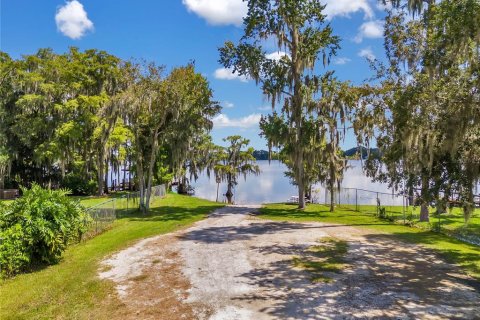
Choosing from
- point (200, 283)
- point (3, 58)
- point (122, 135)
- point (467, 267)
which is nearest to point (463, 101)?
point (467, 267)

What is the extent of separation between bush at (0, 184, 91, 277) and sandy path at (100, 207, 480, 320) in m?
1.69

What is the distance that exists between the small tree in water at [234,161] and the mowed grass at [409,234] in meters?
21.1

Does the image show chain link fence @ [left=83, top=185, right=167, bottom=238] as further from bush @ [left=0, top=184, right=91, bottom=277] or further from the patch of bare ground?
the patch of bare ground

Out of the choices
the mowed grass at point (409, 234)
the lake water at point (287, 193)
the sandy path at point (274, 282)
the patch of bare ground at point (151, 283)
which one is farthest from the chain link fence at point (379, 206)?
the patch of bare ground at point (151, 283)

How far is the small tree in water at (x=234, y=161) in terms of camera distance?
45.9 metres

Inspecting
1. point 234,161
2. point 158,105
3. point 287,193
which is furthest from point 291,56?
point 287,193

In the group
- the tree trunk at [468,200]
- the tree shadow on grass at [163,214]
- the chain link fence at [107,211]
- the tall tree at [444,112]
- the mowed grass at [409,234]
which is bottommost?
the mowed grass at [409,234]

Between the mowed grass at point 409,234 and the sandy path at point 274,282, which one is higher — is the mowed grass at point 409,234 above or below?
above

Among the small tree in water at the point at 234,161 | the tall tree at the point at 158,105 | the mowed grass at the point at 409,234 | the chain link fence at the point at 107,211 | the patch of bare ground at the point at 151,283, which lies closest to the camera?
the patch of bare ground at the point at 151,283

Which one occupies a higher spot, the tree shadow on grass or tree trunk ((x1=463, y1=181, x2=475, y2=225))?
tree trunk ((x1=463, y1=181, x2=475, y2=225))

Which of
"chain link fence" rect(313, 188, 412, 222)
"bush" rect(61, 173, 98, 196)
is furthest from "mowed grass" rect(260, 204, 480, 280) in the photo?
"bush" rect(61, 173, 98, 196)

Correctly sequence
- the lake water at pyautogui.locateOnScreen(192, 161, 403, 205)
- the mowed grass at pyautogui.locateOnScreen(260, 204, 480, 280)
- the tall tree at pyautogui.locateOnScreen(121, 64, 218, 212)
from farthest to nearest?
the lake water at pyautogui.locateOnScreen(192, 161, 403, 205) < the tall tree at pyautogui.locateOnScreen(121, 64, 218, 212) < the mowed grass at pyautogui.locateOnScreen(260, 204, 480, 280)

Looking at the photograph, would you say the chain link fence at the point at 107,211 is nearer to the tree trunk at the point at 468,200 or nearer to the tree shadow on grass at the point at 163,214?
the tree shadow on grass at the point at 163,214

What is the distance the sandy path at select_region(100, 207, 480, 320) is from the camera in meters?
7.80
